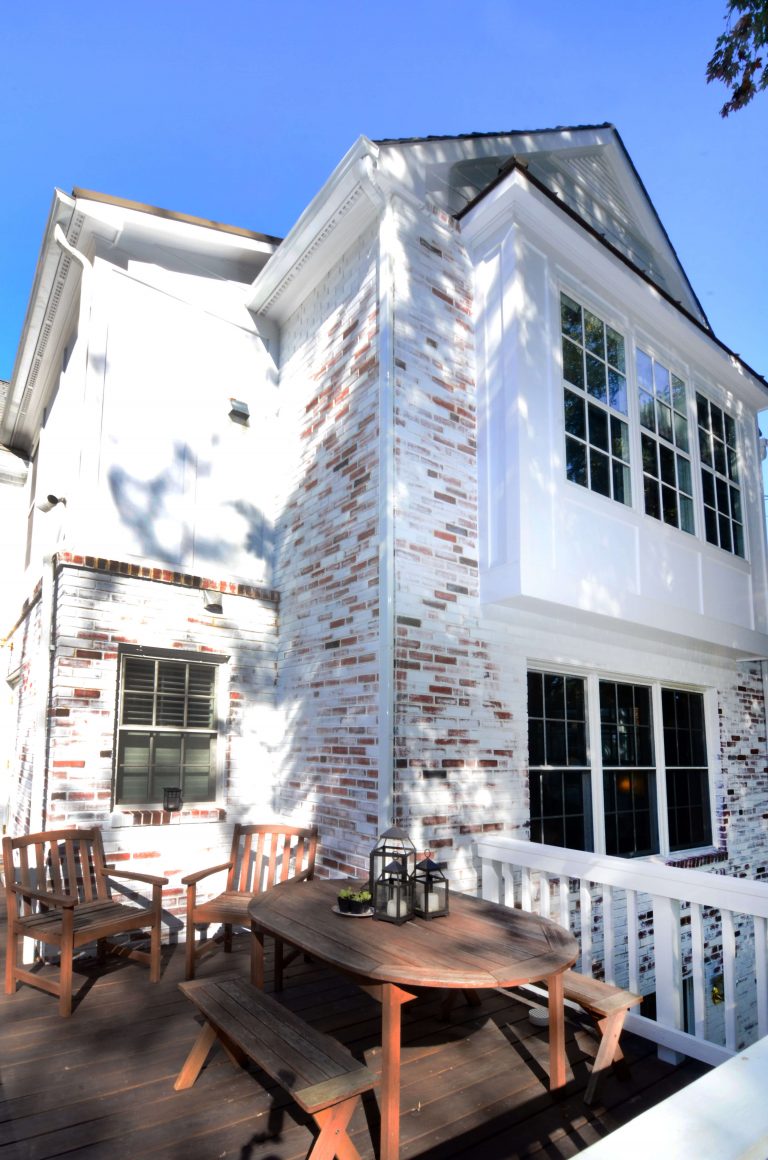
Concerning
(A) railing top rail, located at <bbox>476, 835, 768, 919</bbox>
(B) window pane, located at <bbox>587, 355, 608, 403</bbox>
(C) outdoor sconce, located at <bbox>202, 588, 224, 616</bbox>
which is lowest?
(A) railing top rail, located at <bbox>476, 835, 768, 919</bbox>

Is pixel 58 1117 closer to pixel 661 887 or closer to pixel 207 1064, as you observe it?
pixel 207 1064

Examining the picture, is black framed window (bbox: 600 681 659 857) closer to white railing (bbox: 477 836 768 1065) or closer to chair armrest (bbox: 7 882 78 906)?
white railing (bbox: 477 836 768 1065)

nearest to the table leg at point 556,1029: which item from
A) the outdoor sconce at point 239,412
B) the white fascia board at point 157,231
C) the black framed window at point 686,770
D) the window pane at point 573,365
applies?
the black framed window at point 686,770

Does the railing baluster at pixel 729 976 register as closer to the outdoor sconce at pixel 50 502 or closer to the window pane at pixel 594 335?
the window pane at pixel 594 335

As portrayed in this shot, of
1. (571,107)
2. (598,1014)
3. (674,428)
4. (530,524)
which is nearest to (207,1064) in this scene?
(598,1014)

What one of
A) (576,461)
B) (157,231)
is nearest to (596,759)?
(576,461)

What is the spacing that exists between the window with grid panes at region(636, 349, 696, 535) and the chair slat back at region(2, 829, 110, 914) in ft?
16.9

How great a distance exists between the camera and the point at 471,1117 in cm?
274

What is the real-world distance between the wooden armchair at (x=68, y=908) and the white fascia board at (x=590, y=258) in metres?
5.30

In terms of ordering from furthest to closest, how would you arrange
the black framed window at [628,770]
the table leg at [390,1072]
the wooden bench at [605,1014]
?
1. the black framed window at [628,770]
2. the wooden bench at [605,1014]
3. the table leg at [390,1072]

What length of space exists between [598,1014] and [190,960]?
247 centimetres

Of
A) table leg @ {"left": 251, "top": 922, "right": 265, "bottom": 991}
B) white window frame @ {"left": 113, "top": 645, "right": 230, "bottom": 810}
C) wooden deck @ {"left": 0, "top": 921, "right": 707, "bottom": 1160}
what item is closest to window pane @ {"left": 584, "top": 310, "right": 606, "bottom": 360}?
white window frame @ {"left": 113, "top": 645, "right": 230, "bottom": 810}

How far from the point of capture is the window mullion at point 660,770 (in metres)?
6.65

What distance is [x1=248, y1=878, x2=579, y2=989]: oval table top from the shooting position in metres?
2.58
